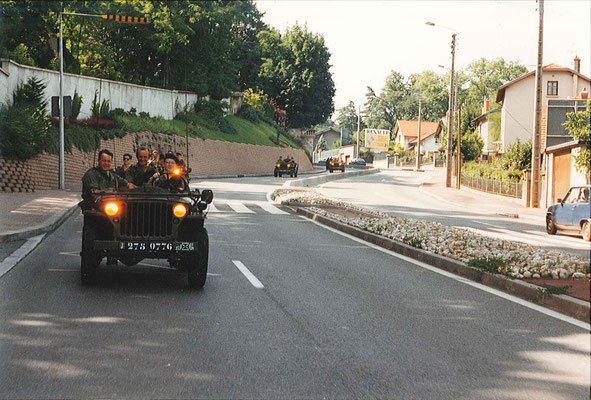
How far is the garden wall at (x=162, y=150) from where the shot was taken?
2761 centimetres

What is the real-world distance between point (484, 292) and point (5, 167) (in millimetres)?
22264

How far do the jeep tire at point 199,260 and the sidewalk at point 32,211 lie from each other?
6.16 metres

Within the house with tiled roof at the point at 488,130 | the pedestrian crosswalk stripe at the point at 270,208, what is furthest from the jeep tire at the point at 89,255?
the house with tiled roof at the point at 488,130

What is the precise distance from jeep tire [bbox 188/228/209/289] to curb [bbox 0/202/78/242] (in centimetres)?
615

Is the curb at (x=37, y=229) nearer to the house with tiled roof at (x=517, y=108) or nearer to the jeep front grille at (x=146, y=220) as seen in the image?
the jeep front grille at (x=146, y=220)

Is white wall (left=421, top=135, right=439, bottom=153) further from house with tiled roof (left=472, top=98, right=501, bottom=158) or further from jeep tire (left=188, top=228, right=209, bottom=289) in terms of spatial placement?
jeep tire (left=188, top=228, right=209, bottom=289)

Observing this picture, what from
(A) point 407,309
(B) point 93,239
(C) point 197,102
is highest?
(C) point 197,102

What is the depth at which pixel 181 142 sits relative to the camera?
53.3 m

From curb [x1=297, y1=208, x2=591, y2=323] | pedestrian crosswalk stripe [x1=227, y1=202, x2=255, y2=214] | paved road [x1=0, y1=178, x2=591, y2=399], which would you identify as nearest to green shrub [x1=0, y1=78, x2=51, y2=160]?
pedestrian crosswalk stripe [x1=227, y1=202, x2=255, y2=214]

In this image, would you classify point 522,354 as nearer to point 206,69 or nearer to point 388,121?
point 206,69

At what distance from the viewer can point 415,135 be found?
433 ft

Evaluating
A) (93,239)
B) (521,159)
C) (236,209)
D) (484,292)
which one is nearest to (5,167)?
(236,209)

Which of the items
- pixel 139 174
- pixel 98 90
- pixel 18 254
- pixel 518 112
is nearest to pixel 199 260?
pixel 139 174

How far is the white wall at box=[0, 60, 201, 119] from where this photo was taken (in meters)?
31.7
